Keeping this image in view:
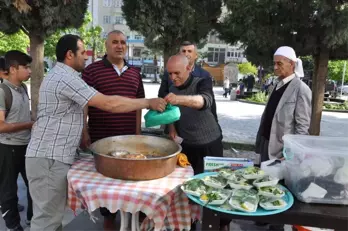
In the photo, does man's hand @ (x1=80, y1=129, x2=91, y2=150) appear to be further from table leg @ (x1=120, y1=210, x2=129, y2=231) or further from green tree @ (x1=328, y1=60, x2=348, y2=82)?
green tree @ (x1=328, y1=60, x2=348, y2=82)

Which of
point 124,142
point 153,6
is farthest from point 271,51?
point 124,142

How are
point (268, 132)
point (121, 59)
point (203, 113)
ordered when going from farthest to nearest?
point (268, 132), point (121, 59), point (203, 113)

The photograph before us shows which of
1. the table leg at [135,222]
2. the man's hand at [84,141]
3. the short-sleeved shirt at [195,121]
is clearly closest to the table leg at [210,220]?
the table leg at [135,222]

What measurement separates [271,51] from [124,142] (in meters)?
3.12

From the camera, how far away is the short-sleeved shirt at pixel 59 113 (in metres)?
1.83

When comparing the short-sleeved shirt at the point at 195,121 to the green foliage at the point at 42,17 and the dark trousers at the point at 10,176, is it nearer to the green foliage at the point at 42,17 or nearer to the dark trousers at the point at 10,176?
the dark trousers at the point at 10,176

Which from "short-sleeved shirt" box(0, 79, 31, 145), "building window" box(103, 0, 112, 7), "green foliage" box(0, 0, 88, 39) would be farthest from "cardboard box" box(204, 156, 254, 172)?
"building window" box(103, 0, 112, 7)

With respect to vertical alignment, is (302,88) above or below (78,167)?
above

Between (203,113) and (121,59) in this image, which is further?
(121,59)

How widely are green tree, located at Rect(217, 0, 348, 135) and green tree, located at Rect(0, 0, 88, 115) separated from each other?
92.8 inches

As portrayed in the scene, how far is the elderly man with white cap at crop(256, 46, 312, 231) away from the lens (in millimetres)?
2623

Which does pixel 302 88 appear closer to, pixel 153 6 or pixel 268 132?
pixel 268 132

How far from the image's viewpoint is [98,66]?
2.62m

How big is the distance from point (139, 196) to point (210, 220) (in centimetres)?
39
